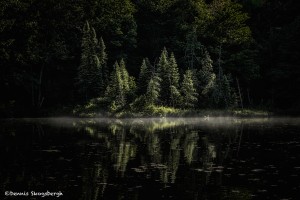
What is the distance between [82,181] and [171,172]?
4.20 meters

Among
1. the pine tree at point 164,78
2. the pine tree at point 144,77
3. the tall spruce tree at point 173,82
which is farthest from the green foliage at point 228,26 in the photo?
the pine tree at point 144,77

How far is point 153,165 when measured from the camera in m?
24.4

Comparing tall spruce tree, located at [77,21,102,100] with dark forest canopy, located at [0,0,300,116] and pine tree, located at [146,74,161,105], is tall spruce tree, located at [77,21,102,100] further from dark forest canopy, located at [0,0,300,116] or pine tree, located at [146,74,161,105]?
pine tree, located at [146,74,161,105]

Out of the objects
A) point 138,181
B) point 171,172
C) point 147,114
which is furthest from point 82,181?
point 147,114

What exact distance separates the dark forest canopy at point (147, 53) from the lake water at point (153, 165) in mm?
27478

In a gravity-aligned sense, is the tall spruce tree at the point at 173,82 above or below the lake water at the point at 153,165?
above

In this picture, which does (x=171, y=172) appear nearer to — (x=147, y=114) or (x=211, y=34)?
(x=147, y=114)

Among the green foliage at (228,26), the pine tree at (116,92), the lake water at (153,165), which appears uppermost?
the green foliage at (228,26)

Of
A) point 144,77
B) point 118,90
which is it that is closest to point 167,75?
point 144,77

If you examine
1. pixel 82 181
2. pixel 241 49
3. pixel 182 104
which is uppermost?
pixel 241 49

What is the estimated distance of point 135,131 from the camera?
4250cm

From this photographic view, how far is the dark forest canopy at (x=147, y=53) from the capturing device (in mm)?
66875

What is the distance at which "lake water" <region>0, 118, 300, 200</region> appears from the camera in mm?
19000

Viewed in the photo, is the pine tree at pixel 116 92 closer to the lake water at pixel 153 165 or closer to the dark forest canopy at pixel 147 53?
the dark forest canopy at pixel 147 53
